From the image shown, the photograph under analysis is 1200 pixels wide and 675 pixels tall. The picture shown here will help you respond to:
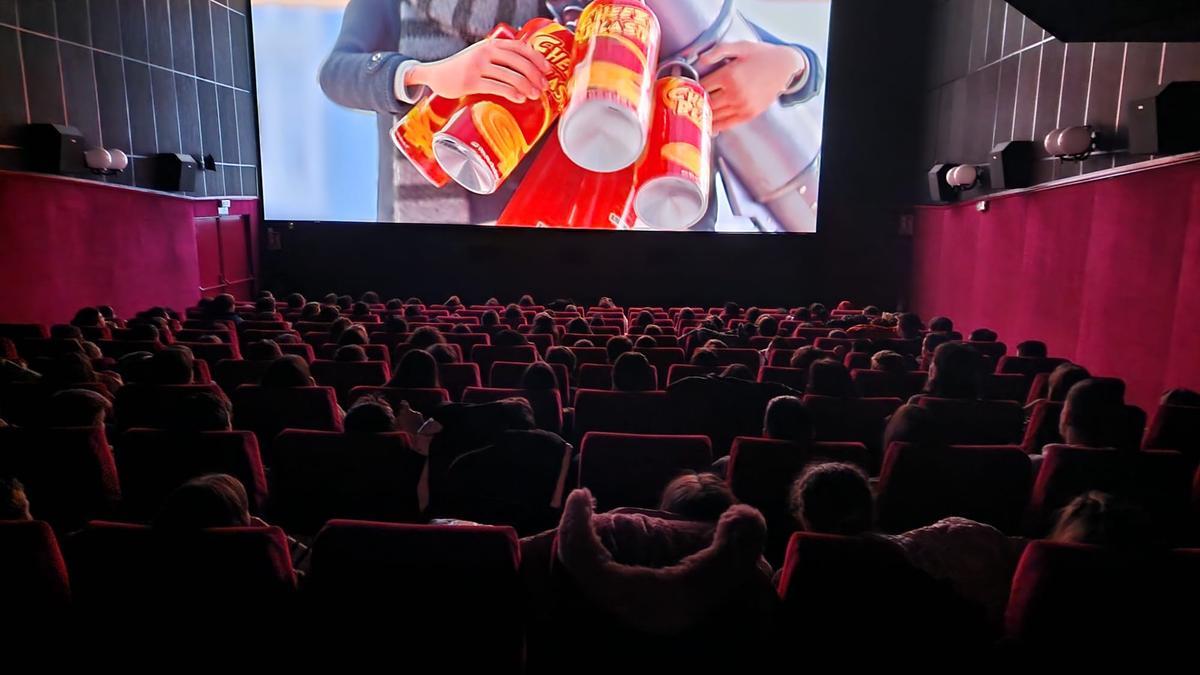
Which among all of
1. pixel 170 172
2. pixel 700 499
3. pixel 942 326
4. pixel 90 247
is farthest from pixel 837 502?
pixel 170 172

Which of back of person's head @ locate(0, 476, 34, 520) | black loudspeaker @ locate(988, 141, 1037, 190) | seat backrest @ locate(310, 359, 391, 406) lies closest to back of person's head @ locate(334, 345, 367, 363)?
seat backrest @ locate(310, 359, 391, 406)

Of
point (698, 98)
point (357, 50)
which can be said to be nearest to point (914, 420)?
point (698, 98)

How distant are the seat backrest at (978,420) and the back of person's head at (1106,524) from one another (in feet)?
5.08

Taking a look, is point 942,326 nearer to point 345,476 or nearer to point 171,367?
point 345,476

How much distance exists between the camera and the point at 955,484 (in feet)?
8.11

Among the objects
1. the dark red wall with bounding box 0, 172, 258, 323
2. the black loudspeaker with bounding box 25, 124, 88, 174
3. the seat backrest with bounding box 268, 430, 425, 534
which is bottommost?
the seat backrest with bounding box 268, 430, 425, 534

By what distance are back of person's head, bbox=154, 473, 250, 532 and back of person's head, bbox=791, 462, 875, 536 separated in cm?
145

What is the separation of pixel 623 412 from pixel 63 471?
231 cm

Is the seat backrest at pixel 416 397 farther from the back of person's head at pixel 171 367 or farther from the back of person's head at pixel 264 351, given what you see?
the back of person's head at pixel 264 351

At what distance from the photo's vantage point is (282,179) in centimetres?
1212

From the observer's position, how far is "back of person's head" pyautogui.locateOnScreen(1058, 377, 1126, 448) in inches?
108

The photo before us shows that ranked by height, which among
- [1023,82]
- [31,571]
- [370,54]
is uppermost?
[370,54]

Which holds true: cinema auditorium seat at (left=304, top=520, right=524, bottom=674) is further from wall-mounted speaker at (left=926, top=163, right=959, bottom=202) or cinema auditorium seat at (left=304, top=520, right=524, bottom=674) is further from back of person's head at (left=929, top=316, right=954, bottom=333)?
wall-mounted speaker at (left=926, top=163, right=959, bottom=202)

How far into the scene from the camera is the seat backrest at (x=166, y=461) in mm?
2523
